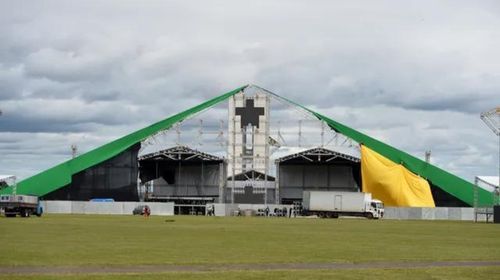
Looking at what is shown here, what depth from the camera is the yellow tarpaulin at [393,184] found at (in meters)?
102

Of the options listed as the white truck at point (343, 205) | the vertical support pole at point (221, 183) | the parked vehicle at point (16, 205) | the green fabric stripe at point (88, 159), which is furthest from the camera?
the vertical support pole at point (221, 183)

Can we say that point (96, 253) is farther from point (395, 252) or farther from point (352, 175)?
point (352, 175)

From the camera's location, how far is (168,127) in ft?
331

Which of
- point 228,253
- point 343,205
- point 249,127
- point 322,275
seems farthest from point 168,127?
point 322,275

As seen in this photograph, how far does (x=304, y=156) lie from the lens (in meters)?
108

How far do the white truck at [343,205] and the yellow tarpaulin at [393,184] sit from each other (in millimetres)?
7687

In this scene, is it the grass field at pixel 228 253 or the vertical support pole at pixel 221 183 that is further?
the vertical support pole at pixel 221 183

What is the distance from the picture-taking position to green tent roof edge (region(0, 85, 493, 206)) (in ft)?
→ 328

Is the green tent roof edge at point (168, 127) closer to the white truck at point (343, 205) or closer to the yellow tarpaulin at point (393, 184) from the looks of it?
the yellow tarpaulin at point (393, 184)

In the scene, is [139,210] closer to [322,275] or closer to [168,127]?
[168,127]

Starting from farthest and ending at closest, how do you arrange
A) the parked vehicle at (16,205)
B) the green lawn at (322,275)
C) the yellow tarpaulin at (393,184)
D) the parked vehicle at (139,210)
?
1. the yellow tarpaulin at (393,184)
2. the parked vehicle at (139,210)
3. the parked vehicle at (16,205)
4. the green lawn at (322,275)

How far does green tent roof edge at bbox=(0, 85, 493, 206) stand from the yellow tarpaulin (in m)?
2.82

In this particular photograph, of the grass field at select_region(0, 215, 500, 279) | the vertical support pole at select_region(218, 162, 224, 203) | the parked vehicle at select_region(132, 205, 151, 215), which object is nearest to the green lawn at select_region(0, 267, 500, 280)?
the grass field at select_region(0, 215, 500, 279)

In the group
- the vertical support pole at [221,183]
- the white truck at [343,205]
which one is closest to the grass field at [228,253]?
the white truck at [343,205]
